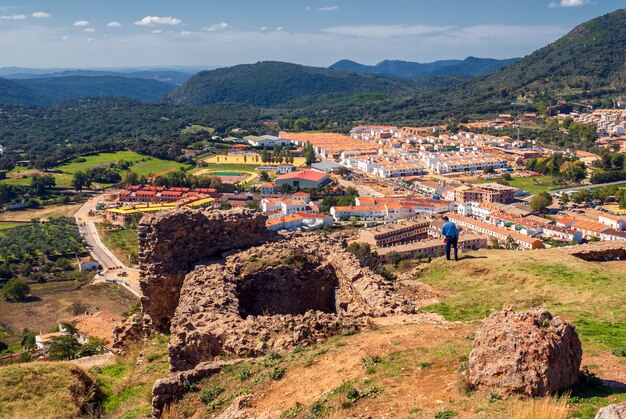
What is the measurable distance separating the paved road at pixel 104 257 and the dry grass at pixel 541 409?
38.8 meters

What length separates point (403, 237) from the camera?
6009 cm

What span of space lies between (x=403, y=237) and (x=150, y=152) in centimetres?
7885

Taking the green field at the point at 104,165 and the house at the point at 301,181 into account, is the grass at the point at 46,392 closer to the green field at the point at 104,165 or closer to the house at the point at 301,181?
the house at the point at 301,181

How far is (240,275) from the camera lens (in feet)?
48.9

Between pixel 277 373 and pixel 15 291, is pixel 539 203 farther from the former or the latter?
pixel 277 373

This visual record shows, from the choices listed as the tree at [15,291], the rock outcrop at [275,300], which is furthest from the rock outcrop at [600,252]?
the tree at [15,291]

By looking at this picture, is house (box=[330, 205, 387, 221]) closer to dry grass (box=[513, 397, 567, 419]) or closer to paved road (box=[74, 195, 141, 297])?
paved road (box=[74, 195, 141, 297])

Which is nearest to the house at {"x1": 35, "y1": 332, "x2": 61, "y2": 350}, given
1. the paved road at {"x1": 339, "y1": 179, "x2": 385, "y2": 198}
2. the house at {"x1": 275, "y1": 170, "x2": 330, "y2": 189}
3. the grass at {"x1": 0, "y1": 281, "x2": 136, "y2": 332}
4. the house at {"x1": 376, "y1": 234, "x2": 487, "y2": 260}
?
the grass at {"x1": 0, "y1": 281, "x2": 136, "y2": 332}

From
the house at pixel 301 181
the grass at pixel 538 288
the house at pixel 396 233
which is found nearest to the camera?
the grass at pixel 538 288

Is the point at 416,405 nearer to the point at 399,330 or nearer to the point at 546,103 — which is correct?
the point at 399,330

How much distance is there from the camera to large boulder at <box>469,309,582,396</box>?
7.24 meters

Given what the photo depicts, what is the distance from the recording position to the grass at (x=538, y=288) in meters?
13.6

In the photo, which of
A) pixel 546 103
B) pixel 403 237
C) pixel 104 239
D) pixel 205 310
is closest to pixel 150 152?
pixel 104 239

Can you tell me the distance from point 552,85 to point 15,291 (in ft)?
547
